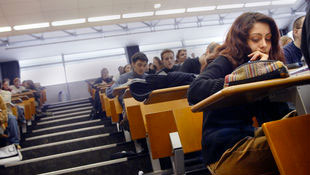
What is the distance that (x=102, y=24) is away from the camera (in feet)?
23.2

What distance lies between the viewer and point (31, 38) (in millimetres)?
8469

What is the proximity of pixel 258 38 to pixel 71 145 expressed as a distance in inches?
104

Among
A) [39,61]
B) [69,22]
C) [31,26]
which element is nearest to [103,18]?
[69,22]

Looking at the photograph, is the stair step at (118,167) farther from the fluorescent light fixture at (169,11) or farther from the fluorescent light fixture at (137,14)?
the fluorescent light fixture at (169,11)

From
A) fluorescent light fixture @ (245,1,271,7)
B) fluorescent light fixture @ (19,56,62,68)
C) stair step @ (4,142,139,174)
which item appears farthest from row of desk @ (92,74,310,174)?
fluorescent light fixture @ (19,56,62,68)

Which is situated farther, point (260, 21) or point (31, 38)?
point (31, 38)

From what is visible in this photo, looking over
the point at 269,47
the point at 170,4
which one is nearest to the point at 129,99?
the point at 269,47

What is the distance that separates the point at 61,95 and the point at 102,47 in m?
2.46

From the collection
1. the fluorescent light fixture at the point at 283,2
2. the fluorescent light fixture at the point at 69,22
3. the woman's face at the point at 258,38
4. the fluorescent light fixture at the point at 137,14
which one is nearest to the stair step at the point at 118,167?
the woman's face at the point at 258,38

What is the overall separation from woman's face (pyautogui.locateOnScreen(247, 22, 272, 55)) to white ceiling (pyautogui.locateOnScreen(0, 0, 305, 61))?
16.8 ft

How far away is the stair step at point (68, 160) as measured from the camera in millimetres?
2734

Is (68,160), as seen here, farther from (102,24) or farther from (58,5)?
(102,24)

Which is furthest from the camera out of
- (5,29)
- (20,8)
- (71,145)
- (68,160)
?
(5,29)

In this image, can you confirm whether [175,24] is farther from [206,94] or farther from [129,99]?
[206,94]
